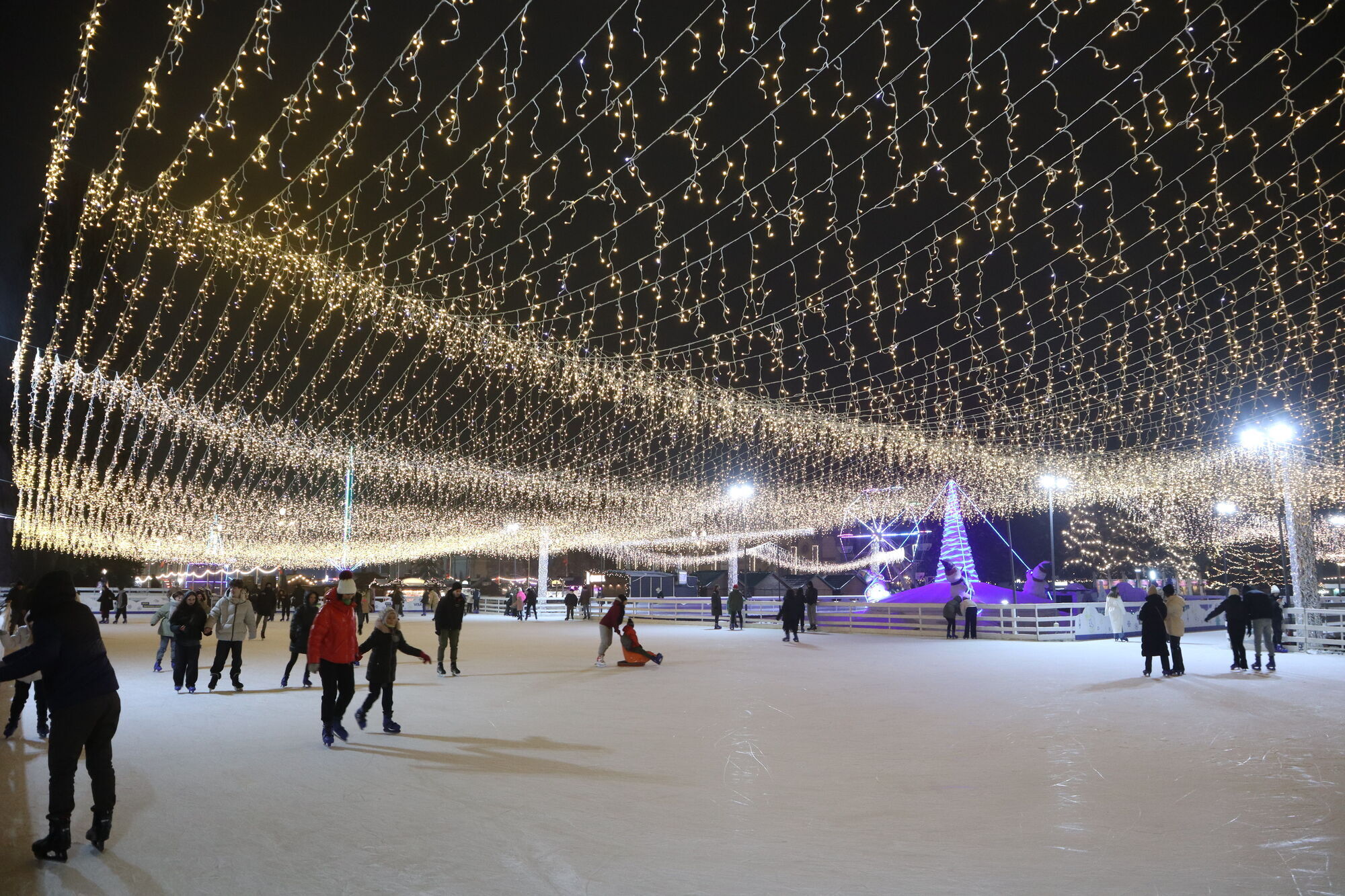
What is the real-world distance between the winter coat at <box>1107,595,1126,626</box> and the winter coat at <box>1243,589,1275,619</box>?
301 inches

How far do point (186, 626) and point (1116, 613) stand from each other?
18.8 m

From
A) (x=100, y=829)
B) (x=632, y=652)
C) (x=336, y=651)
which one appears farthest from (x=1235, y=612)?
(x=100, y=829)

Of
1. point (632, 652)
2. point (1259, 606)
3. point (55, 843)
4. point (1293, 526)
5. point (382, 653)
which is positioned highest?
point (1293, 526)

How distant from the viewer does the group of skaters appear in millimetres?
11531

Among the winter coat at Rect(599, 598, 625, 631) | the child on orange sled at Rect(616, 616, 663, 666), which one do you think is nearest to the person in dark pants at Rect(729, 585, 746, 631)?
the child on orange sled at Rect(616, 616, 663, 666)

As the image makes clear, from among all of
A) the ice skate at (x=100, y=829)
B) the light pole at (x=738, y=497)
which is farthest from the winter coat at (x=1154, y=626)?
the light pole at (x=738, y=497)

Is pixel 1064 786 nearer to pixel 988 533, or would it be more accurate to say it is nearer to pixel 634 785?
pixel 634 785

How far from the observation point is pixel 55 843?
148 inches

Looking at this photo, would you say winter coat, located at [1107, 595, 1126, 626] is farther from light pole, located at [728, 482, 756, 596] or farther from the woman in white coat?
light pole, located at [728, 482, 756, 596]

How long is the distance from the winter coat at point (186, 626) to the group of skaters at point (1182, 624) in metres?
11.4

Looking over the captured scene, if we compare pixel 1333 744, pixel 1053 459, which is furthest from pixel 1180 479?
pixel 1333 744

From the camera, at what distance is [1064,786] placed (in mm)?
5133

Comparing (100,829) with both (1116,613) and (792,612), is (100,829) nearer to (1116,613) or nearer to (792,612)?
(792,612)

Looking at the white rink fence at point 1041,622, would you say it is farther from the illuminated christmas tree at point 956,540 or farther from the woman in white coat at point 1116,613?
the illuminated christmas tree at point 956,540
